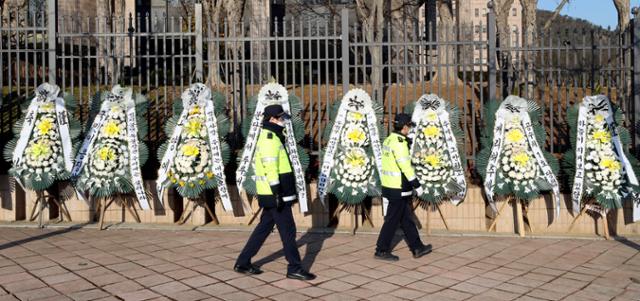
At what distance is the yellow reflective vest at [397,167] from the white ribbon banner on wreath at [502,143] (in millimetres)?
1982

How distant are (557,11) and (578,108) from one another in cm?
1238

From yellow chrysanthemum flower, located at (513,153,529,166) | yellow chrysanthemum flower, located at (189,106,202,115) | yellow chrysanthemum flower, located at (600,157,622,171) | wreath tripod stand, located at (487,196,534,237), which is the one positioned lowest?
wreath tripod stand, located at (487,196,534,237)

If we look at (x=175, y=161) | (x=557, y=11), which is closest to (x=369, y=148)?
(x=175, y=161)

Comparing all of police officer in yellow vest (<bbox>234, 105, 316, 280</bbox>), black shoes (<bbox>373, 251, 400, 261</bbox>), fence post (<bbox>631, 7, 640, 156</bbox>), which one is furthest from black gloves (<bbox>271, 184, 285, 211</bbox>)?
fence post (<bbox>631, 7, 640, 156</bbox>)

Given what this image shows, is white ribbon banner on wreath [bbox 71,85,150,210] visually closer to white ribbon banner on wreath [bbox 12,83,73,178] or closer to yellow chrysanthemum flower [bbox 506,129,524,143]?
white ribbon banner on wreath [bbox 12,83,73,178]

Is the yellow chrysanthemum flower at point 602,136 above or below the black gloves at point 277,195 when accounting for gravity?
above

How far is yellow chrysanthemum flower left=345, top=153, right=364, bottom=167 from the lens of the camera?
8758mm

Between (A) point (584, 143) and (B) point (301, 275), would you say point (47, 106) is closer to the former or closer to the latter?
(B) point (301, 275)

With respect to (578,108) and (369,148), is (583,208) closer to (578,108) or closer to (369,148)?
(578,108)

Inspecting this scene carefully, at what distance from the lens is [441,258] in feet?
24.6

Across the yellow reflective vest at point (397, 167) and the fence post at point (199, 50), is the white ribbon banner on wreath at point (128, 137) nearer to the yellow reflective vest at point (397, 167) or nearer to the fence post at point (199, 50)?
the fence post at point (199, 50)

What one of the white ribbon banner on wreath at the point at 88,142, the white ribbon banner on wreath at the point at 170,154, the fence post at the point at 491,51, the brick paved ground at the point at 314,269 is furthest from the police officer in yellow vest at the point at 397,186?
the white ribbon banner on wreath at the point at 88,142

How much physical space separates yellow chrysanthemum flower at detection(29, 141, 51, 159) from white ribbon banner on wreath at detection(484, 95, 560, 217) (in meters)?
6.33

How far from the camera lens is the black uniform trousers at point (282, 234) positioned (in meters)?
6.34
